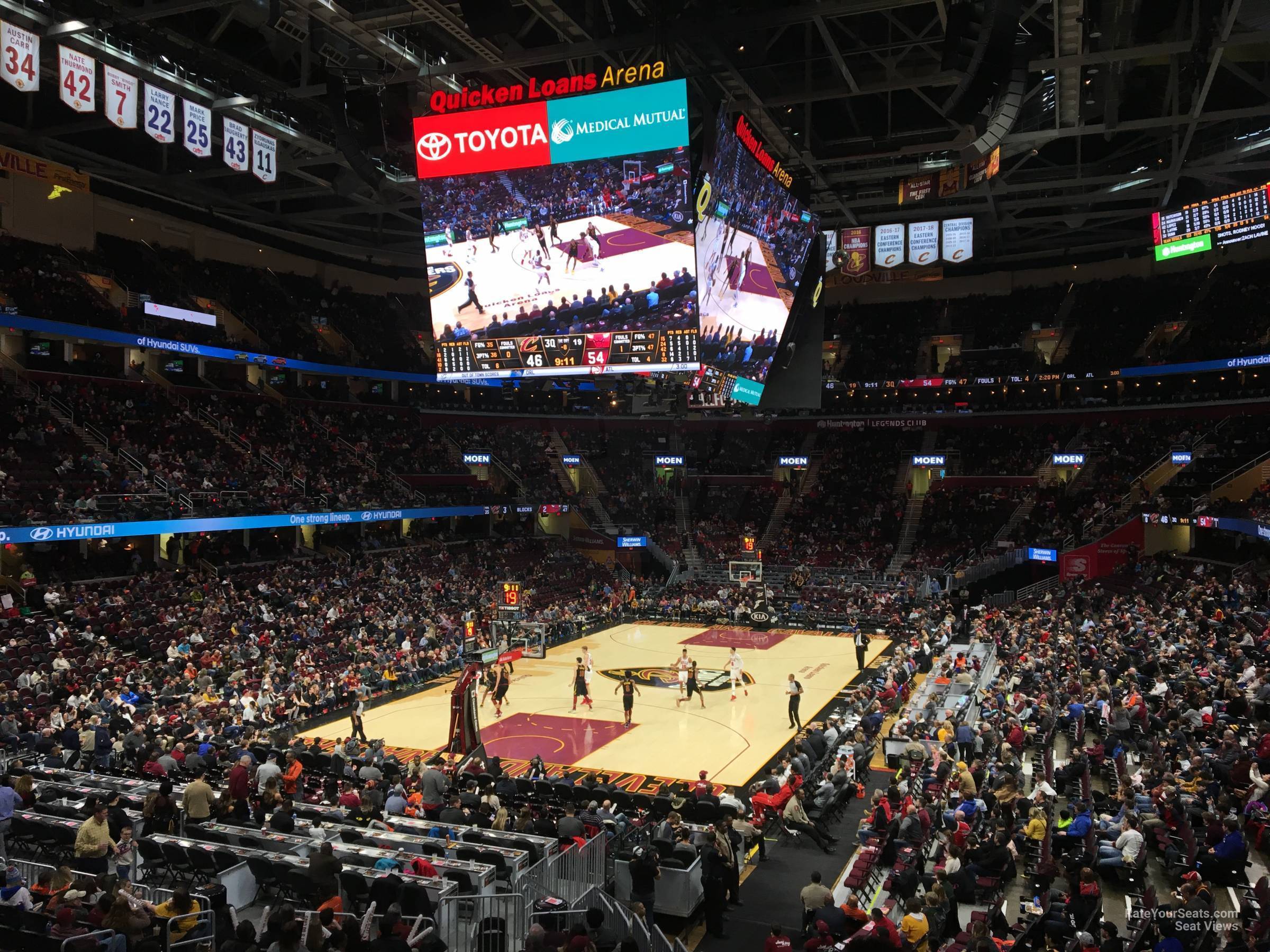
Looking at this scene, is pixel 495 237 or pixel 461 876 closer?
pixel 461 876

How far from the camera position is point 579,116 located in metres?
18.4

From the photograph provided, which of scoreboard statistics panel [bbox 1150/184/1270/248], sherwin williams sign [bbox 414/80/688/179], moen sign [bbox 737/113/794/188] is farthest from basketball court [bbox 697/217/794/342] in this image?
scoreboard statistics panel [bbox 1150/184/1270/248]

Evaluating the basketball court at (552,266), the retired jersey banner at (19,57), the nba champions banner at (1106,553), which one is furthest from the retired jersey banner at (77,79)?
the nba champions banner at (1106,553)

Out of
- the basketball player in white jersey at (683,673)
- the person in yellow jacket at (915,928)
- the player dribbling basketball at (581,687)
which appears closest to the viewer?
the person in yellow jacket at (915,928)

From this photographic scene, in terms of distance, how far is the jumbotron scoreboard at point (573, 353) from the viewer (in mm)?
19062

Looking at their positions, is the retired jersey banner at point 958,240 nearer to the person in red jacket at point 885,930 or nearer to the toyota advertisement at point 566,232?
the toyota advertisement at point 566,232

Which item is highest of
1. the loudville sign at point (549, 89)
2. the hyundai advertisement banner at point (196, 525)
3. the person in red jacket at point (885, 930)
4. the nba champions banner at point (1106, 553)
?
the loudville sign at point (549, 89)

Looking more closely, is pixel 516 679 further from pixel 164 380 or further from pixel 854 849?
pixel 164 380

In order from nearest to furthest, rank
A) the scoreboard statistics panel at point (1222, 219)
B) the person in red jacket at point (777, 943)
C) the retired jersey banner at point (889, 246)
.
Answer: the person in red jacket at point (777, 943)
the scoreboard statistics panel at point (1222, 219)
the retired jersey banner at point (889, 246)

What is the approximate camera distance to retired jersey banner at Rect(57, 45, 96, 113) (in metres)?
18.5

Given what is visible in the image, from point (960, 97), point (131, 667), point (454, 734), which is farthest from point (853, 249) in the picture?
point (131, 667)

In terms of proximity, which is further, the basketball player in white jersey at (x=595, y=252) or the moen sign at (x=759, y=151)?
the moen sign at (x=759, y=151)

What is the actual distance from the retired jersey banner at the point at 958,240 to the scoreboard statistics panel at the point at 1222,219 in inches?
230

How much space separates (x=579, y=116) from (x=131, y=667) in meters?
16.4
